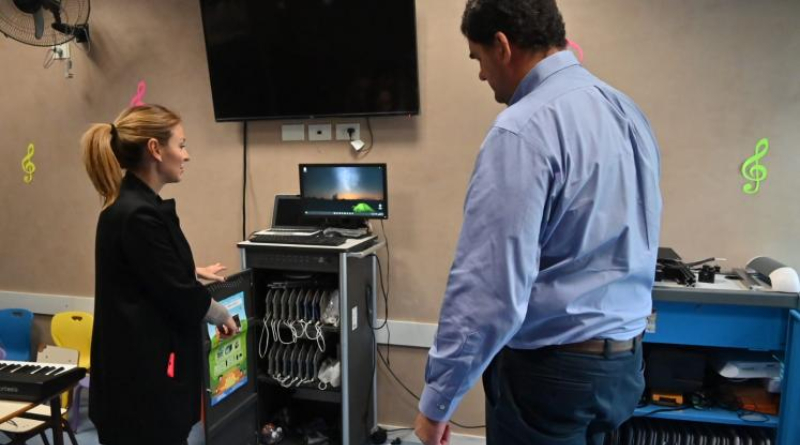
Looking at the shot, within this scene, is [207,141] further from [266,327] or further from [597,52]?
[597,52]

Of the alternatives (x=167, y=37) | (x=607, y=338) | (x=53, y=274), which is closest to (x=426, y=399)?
(x=607, y=338)

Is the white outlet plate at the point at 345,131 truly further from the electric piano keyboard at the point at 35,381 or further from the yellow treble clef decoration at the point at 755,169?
the yellow treble clef decoration at the point at 755,169

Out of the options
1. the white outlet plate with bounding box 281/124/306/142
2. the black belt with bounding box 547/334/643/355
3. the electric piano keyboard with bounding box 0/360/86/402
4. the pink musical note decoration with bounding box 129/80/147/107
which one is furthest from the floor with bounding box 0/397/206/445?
the black belt with bounding box 547/334/643/355

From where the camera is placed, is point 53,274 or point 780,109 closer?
point 780,109

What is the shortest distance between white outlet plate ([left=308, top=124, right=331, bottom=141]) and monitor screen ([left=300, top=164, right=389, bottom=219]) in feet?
0.85

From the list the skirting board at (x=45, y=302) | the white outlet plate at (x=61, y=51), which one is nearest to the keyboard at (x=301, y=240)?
the skirting board at (x=45, y=302)

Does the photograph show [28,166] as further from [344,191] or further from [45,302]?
[344,191]

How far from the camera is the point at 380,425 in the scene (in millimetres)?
2787

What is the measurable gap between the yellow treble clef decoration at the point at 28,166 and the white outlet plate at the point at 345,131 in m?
2.04

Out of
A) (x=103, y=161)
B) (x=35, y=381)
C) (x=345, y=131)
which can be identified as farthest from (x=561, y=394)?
(x=345, y=131)

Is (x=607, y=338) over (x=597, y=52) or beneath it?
beneath

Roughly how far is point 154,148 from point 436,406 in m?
1.19

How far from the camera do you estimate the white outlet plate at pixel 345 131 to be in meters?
2.65

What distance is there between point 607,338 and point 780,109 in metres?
1.79
